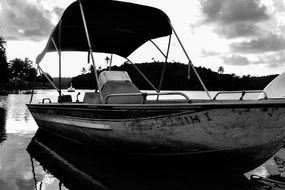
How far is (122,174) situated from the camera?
508 centimetres

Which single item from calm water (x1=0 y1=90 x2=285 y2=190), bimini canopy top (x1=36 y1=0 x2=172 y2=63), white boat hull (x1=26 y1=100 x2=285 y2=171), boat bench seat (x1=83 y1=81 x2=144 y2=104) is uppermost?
Result: bimini canopy top (x1=36 y1=0 x2=172 y2=63)

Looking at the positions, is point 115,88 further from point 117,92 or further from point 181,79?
point 181,79

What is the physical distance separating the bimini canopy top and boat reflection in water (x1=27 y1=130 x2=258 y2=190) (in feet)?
8.93

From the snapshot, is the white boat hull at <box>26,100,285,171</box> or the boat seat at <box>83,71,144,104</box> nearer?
the white boat hull at <box>26,100,285,171</box>

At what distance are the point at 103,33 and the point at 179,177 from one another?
197 inches

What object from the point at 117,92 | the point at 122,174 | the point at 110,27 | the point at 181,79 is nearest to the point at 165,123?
the point at 122,174

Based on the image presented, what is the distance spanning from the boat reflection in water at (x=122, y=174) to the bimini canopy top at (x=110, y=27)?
2721 mm

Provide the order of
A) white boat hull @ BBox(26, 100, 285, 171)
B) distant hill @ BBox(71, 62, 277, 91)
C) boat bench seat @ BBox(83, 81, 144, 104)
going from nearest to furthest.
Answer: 1. white boat hull @ BBox(26, 100, 285, 171)
2. boat bench seat @ BBox(83, 81, 144, 104)
3. distant hill @ BBox(71, 62, 277, 91)

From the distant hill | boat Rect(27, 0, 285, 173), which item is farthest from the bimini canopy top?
the distant hill

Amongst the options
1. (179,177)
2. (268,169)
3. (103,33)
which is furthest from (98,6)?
(268,169)

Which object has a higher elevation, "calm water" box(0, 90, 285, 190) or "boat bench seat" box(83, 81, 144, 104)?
"boat bench seat" box(83, 81, 144, 104)

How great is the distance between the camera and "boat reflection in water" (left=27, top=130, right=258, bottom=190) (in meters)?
4.52

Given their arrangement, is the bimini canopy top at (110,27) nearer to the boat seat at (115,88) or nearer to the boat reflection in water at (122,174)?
the boat seat at (115,88)

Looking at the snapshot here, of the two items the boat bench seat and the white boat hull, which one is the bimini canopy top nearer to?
the boat bench seat
